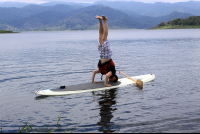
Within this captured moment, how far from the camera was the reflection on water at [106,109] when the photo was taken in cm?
888

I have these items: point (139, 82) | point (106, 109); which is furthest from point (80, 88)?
point (139, 82)

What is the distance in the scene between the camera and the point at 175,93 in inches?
532

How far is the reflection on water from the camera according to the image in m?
8.88

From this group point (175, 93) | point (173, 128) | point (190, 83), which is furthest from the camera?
point (190, 83)

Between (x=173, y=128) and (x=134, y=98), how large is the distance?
13.6 ft

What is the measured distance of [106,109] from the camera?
429 inches

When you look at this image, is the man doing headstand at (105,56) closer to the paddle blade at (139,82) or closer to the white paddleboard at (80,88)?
the white paddleboard at (80,88)

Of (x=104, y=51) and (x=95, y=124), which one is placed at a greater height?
(x=104, y=51)

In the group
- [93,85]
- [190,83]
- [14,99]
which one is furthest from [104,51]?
[190,83]

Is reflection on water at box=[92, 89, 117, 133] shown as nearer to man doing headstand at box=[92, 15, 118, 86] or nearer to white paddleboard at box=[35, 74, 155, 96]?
white paddleboard at box=[35, 74, 155, 96]

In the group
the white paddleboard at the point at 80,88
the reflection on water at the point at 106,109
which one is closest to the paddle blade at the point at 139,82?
the white paddleboard at the point at 80,88

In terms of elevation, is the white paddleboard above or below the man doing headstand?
below

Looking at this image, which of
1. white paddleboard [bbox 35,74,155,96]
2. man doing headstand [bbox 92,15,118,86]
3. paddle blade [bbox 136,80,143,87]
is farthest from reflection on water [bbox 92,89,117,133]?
paddle blade [bbox 136,80,143,87]

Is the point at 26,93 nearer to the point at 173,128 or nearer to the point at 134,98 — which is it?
the point at 134,98
